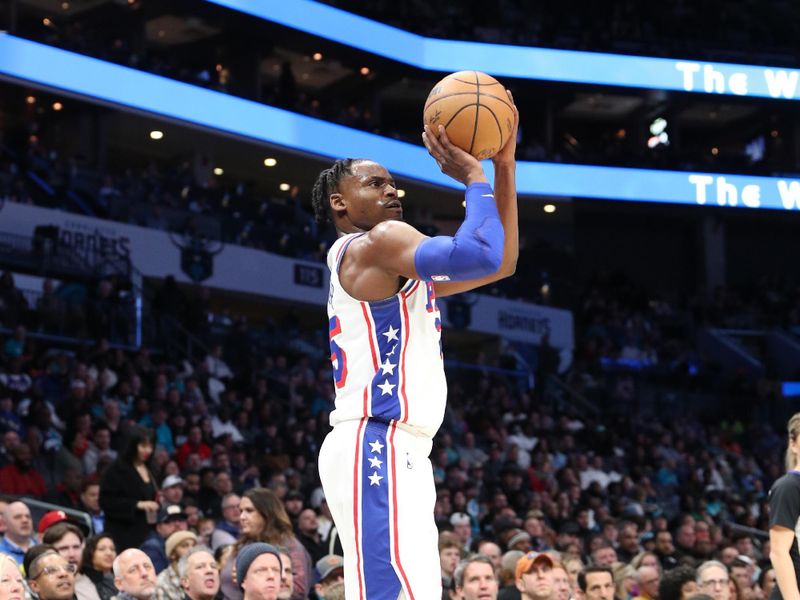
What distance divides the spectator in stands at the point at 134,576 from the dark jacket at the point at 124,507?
1800 millimetres

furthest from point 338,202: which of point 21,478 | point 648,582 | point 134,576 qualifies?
point 21,478

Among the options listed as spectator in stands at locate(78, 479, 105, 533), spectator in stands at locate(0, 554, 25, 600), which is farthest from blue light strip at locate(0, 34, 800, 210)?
spectator in stands at locate(0, 554, 25, 600)

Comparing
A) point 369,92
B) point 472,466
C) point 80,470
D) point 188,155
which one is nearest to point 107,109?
point 188,155

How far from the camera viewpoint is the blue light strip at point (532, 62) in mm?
26359

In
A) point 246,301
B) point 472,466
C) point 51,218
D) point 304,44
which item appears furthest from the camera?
point 304,44

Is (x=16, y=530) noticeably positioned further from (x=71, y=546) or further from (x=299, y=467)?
(x=299, y=467)

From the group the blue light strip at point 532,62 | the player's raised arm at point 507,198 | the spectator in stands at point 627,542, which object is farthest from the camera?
the blue light strip at point 532,62

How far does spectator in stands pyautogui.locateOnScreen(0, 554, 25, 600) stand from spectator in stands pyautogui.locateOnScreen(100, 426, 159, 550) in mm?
2945

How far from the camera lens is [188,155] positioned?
28125mm

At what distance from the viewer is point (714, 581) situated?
332 inches

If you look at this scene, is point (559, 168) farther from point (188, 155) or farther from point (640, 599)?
point (640, 599)

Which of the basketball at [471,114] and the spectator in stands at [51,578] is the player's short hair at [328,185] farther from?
the spectator in stands at [51,578]

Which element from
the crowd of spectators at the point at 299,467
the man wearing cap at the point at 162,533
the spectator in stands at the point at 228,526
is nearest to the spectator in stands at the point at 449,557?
the crowd of spectators at the point at 299,467

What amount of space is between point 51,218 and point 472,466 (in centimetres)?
822
